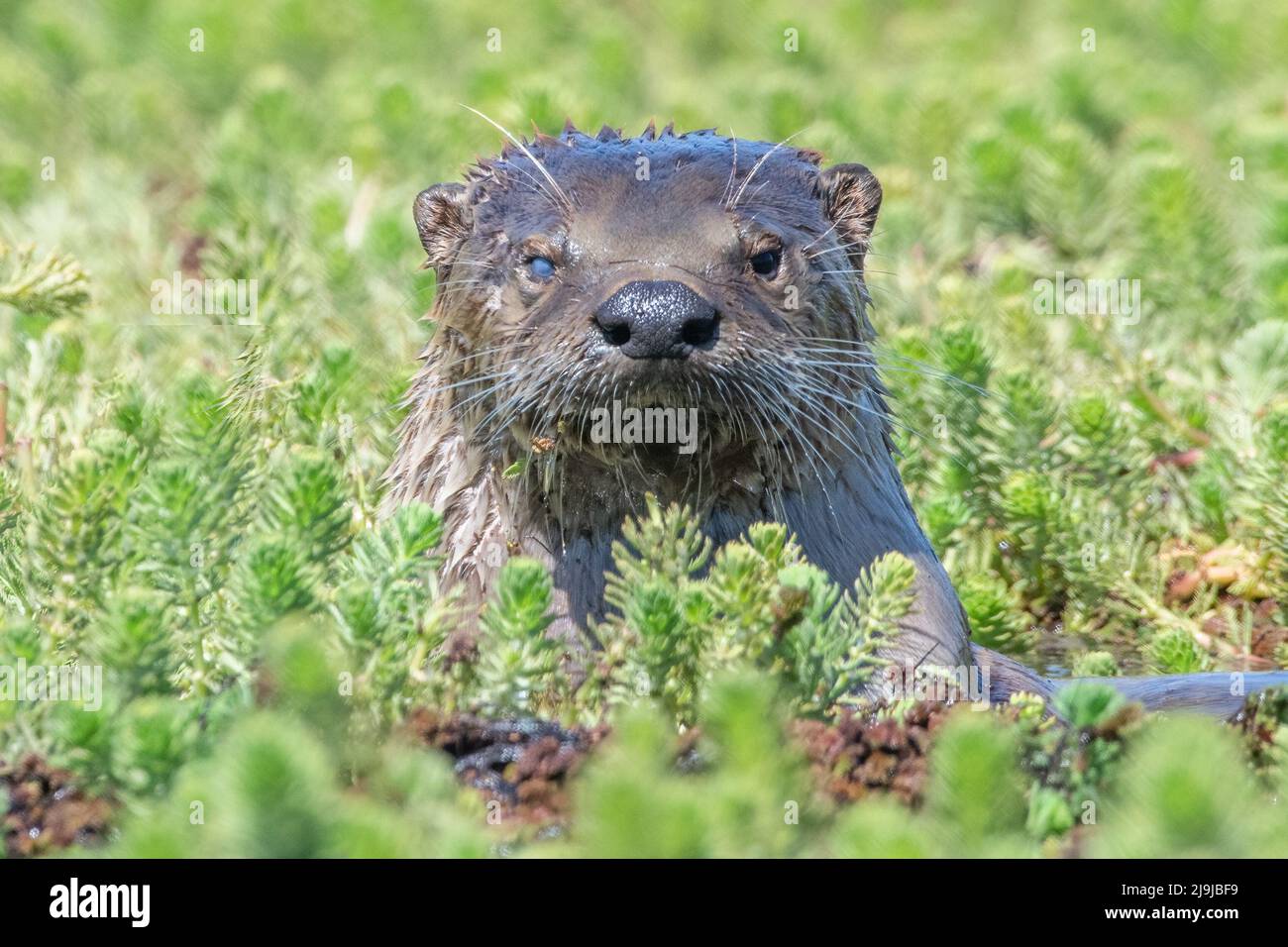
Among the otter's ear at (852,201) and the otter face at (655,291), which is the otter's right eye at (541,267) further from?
the otter's ear at (852,201)

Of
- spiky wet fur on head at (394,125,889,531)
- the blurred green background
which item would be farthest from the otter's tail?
spiky wet fur on head at (394,125,889,531)

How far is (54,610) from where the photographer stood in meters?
3.22

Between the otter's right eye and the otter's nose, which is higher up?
the otter's right eye

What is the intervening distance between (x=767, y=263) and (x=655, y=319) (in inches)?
20.3

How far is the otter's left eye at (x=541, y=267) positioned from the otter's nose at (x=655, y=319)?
367mm

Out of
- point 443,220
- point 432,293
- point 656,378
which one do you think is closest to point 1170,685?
point 656,378

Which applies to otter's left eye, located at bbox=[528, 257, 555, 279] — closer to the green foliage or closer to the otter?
the otter

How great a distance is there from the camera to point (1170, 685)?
395 cm

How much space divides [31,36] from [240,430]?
655 centimetres

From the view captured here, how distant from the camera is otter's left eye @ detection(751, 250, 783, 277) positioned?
3.86 metres

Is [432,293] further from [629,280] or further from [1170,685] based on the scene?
[1170,685]

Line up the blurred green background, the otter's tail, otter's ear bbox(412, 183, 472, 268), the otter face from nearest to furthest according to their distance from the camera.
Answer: the blurred green background, the otter face, the otter's tail, otter's ear bbox(412, 183, 472, 268)

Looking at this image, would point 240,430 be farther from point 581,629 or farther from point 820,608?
point 820,608

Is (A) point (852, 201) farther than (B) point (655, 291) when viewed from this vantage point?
Yes
